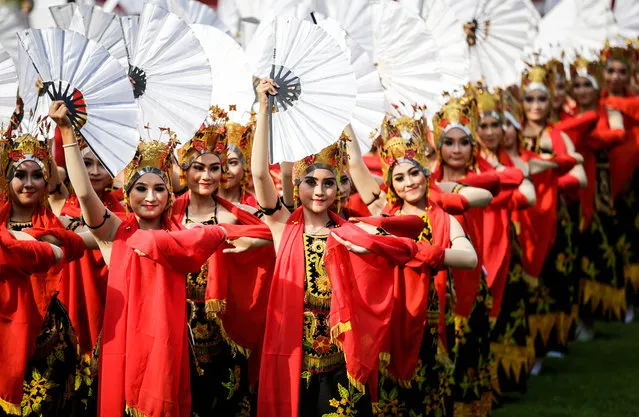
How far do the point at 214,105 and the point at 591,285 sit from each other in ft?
18.3

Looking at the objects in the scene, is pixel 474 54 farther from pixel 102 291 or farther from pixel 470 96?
pixel 102 291

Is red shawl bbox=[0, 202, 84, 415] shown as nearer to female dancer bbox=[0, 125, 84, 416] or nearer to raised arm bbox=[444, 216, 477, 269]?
female dancer bbox=[0, 125, 84, 416]

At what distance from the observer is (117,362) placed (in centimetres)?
676

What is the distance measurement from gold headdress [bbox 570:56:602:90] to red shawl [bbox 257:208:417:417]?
18.3 feet

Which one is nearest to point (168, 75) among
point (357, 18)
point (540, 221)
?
point (357, 18)

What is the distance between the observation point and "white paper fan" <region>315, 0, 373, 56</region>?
886 cm

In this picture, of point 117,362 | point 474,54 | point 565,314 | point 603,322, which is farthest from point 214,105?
point 603,322

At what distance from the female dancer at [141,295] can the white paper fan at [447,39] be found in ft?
9.90

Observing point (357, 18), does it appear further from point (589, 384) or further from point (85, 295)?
point (589, 384)

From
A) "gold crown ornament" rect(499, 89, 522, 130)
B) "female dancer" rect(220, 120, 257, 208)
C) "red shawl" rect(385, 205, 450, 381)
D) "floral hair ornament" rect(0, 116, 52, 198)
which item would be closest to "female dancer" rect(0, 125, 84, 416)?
"floral hair ornament" rect(0, 116, 52, 198)

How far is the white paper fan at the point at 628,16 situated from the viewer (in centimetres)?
1404

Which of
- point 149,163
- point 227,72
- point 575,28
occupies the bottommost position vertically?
point 149,163

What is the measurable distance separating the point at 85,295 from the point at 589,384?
4.19 meters

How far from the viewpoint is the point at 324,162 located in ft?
23.6
